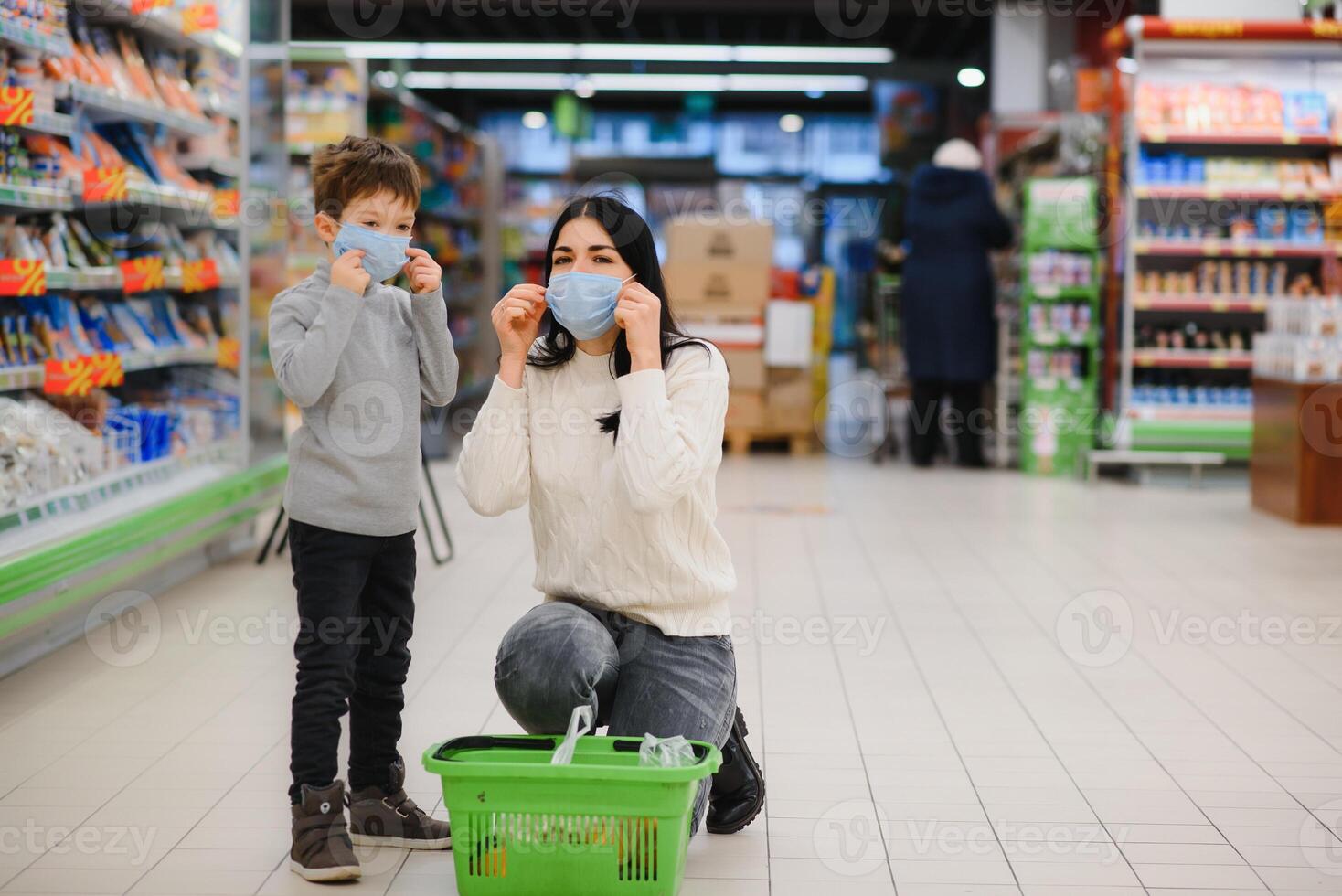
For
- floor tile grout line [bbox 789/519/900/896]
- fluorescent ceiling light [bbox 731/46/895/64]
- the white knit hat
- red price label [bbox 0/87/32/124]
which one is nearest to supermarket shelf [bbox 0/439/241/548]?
red price label [bbox 0/87/32/124]

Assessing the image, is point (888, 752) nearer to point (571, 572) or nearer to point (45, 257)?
point (571, 572)

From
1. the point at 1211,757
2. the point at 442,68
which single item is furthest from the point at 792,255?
the point at 1211,757

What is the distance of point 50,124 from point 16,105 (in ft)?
0.76

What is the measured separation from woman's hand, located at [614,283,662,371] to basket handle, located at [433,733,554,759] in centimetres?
67

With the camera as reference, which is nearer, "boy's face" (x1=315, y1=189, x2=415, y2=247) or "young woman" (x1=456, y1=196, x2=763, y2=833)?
"young woman" (x1=456, y1=196, x2=763, y2=833)

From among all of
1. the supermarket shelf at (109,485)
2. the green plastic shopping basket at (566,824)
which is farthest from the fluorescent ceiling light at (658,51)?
the green plastic shopping basket at (566,824)

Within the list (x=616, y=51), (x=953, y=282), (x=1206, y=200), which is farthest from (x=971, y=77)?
(x=1206, y=200)

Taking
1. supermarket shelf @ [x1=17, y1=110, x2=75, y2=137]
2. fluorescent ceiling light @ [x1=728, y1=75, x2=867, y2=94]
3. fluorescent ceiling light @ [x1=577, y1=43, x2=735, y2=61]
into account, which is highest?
fluorescent ceiling light @ [x1=577, y1=43, x2=735, y2=61]

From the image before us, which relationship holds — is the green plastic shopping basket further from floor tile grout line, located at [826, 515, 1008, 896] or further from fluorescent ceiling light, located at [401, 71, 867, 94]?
fluorescent ceiling light, located at [401, 71, 867, 94]

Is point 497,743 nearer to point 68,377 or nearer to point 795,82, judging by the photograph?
point 68,377

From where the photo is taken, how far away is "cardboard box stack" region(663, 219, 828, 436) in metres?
9.63

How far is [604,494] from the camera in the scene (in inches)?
105

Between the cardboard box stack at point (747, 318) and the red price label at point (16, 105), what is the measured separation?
5865 millimetres

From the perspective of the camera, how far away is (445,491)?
7906mm
